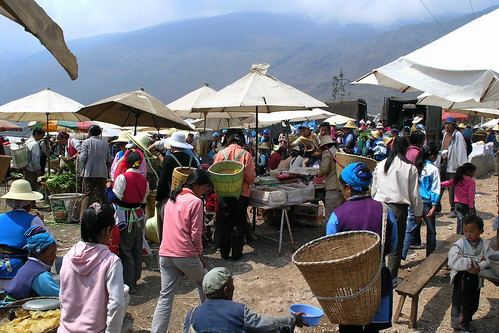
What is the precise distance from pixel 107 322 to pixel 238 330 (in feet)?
2.87

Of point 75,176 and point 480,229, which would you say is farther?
point 75,176

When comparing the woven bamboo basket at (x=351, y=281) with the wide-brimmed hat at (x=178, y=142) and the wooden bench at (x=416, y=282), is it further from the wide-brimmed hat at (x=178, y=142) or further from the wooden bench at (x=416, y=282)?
the wide-brimmed hat at (x=178, y=142)

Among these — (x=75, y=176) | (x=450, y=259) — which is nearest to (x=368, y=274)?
(x=450, y=259)

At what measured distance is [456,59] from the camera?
3754mm

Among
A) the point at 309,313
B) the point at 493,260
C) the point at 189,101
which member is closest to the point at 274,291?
the point at 309,313

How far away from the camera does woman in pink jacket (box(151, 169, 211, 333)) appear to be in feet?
13.2

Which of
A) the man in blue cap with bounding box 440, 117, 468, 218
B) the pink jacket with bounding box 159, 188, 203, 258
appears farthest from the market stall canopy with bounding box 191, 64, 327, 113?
the man in blue cap with bounding box 440, 117, 468, 218

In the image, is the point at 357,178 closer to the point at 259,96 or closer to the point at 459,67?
the point at 459,67

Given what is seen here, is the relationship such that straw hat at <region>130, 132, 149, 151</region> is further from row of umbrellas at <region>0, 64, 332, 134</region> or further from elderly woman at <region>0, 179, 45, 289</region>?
elderly woman at <region>0, 179, 45, 289</region>

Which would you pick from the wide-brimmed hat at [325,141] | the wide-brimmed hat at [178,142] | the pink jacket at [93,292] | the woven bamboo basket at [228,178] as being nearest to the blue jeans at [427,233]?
the wide-brimmed hat at [325,141]

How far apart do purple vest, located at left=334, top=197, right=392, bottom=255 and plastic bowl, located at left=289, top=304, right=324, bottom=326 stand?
0.69m

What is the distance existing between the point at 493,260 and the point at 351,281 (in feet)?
6.48

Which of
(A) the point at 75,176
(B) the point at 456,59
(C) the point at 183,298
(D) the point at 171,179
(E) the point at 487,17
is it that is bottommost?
(C) the point at 183,298

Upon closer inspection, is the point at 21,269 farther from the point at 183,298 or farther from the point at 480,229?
the point at 480,229
